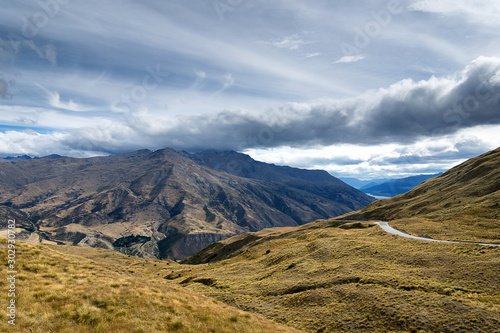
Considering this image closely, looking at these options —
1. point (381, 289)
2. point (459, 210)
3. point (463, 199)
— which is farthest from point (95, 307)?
point (463, 199)

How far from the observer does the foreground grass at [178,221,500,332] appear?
75.7ft

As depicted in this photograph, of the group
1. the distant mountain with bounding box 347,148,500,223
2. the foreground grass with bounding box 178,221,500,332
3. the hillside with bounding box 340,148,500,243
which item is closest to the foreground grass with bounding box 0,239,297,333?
the foreground grass with bounding box 178,221,500,332

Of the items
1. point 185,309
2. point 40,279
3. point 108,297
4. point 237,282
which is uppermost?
point 40,279

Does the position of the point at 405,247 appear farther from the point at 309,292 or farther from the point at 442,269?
the point at 309,292

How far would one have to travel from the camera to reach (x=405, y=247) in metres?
44.9

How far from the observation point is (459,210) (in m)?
76.7

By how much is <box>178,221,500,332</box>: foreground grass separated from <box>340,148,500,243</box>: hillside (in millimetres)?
18587

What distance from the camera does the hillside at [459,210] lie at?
184 feet

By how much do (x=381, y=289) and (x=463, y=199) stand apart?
8741 cm

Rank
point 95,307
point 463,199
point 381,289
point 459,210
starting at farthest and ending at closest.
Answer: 1. point 463,199
2. point 459,210
3. point 381,289
4. point 95,307

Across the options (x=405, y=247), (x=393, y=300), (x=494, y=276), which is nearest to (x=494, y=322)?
(x=393, y=300)

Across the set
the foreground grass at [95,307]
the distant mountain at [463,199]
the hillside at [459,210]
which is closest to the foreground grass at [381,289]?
the foreground grass at [95,307]

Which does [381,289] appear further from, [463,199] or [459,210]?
[463,199]

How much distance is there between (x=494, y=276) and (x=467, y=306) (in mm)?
9093
